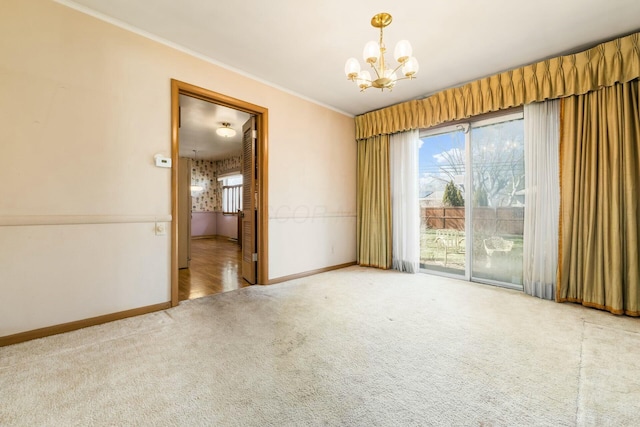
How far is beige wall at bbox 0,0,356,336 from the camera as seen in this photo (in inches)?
74.7

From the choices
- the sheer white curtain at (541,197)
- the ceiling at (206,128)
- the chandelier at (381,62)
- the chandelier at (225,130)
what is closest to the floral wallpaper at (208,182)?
the ceiling at (206,128)

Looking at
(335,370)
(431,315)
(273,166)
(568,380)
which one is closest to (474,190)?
(431,315)

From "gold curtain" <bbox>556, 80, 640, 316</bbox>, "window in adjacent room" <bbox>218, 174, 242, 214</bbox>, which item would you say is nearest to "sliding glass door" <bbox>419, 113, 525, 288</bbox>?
"gold curtain" <bbox>556, 80, 640, 316</bbox>

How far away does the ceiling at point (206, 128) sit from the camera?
4.27m

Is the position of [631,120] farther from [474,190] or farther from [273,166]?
Result: [273,166]

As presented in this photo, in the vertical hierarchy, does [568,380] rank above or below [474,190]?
below

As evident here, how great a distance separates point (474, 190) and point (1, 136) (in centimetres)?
462

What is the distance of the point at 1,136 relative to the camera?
72.8 inches

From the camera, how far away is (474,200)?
11.3 feet

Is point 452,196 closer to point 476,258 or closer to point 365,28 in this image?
point 476,258

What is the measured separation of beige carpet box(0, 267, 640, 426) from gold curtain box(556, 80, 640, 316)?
0.89ft

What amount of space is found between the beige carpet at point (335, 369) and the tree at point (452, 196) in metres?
1.51

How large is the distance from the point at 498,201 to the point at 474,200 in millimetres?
266

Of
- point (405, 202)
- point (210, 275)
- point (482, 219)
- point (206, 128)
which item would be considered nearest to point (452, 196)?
point (482, 219)
